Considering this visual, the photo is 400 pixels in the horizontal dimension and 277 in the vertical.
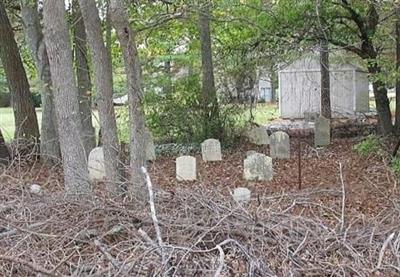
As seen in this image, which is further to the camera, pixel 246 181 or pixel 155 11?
pixel 155 11

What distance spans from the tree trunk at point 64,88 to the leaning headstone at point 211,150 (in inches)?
190

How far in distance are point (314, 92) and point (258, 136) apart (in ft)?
33.0

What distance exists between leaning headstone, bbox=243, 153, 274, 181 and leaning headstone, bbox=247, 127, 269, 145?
382 centimetres

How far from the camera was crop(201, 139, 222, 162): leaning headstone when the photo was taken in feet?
38.6

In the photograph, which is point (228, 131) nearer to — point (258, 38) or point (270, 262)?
point (258, 38)

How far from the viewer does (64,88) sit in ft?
22.9

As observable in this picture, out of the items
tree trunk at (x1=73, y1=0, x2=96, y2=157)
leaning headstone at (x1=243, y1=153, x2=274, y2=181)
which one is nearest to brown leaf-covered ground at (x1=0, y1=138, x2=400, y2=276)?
leaning headstone at (x1=243, y1=153, x2=274, y2=181)

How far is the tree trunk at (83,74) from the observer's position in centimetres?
1149

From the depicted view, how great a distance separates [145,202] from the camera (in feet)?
17.6

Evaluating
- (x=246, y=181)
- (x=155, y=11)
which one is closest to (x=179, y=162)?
(x=246, y=181)

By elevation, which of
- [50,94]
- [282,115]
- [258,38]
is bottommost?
[282,115]

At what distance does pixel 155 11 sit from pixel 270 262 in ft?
30.0

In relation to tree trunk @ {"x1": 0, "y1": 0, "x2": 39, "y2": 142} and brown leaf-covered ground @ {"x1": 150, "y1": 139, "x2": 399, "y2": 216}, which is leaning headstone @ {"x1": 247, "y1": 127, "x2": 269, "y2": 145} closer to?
brown leaf-covered ground @ {"x1": 150, "y1": 139, "x2": 399, "y2": 216}

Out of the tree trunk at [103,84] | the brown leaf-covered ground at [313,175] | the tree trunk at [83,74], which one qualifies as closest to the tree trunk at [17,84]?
the tree trunk at [83,74]
